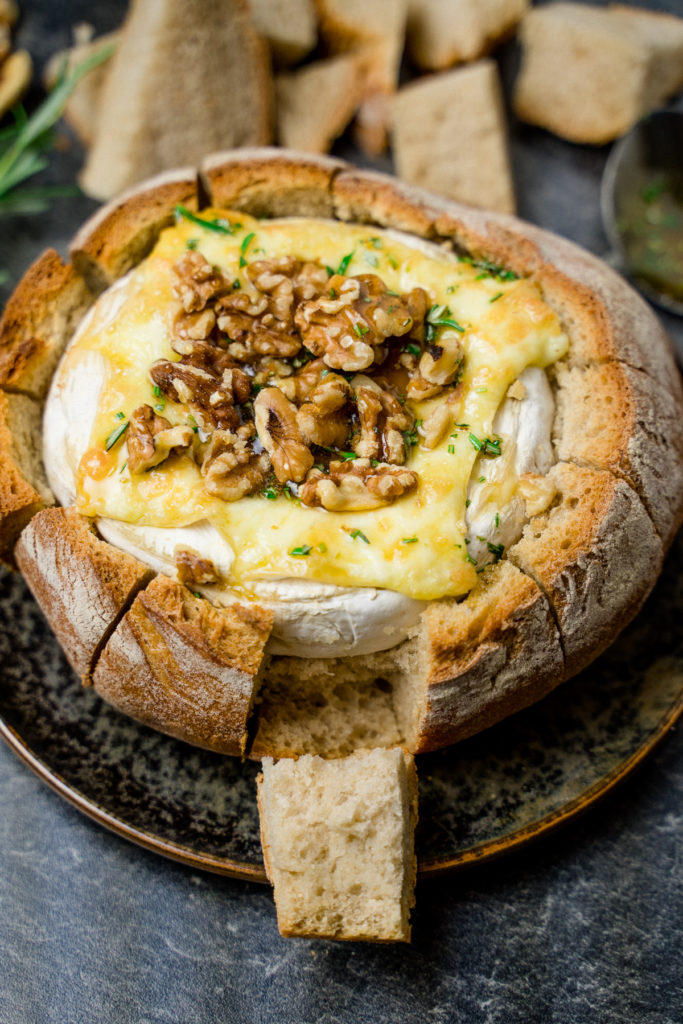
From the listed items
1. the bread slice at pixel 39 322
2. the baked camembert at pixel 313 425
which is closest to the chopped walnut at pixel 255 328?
the baked camembert at pixel 313 425

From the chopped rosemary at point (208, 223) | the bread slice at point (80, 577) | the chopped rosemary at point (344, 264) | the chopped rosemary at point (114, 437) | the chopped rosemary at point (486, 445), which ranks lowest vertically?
the bread slice at point (80, 577)

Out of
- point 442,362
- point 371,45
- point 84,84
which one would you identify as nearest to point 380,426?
point 442,362

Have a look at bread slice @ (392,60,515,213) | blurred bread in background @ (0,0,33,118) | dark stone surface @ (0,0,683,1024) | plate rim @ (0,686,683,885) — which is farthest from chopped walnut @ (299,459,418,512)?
blurred bread in background @ (0,0,33,118)

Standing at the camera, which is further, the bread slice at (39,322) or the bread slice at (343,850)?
the bread slice at (39,322)

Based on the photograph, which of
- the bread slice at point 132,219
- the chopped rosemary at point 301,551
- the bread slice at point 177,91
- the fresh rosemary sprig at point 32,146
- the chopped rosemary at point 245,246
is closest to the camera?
the chopped rosemary at point 301,551

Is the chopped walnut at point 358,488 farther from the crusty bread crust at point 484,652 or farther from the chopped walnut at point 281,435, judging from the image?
the crusty bread crust at point 484,652

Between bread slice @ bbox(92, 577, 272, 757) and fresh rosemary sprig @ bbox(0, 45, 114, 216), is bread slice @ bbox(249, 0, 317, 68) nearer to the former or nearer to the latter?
fresh rosemary sprig @ bbox(0, 45, 114, 216)

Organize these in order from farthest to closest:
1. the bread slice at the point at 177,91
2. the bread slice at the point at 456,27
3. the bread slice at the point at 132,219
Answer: the bread slice at the point at 456,27 < the bread slice at the point at 177,91 < the bread slice at the point at 132,219

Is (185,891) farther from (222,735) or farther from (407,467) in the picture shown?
(407,467)
